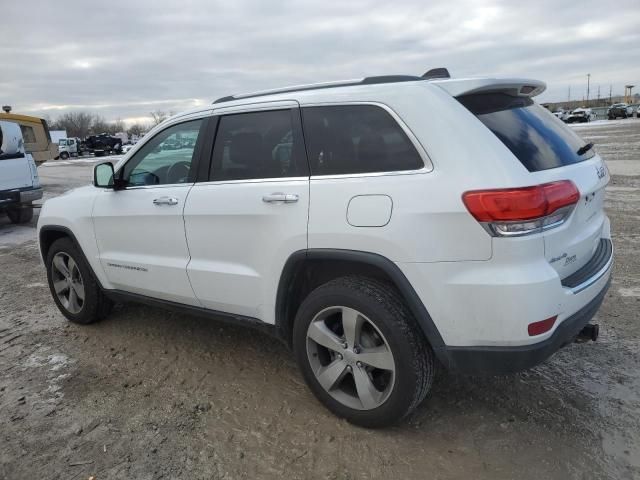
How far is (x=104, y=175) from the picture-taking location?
394 centimetres

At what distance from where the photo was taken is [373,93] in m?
2.77

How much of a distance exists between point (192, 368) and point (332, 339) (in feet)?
4.39

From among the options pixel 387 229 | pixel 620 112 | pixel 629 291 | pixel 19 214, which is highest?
pixel 387 229

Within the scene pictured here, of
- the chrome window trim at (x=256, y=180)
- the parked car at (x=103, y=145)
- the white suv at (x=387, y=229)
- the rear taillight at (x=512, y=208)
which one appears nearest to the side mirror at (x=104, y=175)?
the white suv at (x=387, y=229)

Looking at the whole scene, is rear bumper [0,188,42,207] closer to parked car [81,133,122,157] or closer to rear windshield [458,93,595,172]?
rear windshield [458,93,595,172]

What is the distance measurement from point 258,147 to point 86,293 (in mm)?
2266

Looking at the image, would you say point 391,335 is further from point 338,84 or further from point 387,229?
point 338,84

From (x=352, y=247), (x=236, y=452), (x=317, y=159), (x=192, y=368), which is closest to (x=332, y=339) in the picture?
(x=352, y=247)

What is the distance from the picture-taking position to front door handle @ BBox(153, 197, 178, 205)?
350cm

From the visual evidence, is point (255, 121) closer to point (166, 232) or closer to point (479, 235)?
point (166, 232)

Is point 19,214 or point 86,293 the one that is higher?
point 86,293

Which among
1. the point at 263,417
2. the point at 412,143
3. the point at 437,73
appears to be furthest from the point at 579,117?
the point at 263,417

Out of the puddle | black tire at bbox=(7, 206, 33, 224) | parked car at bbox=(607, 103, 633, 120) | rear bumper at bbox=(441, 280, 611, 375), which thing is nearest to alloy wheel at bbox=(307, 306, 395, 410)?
rear bumper at bbox=(441, 280, 611, 375)

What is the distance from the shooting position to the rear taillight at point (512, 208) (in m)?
2.30
